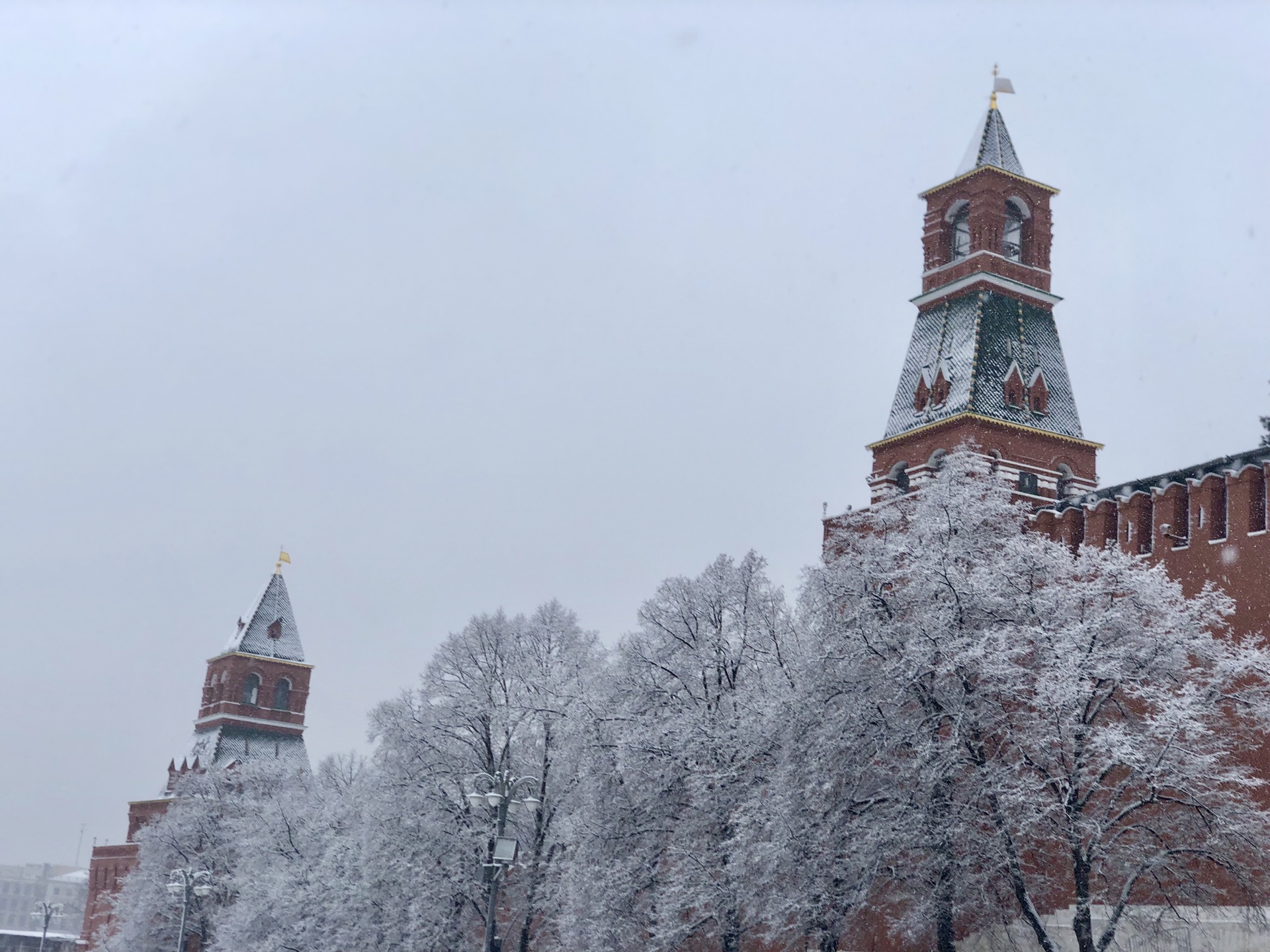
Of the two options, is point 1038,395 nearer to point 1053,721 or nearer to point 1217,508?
point 1217,508

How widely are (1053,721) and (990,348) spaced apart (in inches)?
705

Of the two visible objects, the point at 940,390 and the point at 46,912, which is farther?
the point at 46,912

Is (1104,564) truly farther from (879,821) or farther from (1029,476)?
(1029,476)

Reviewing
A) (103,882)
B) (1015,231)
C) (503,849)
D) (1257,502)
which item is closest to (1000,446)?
(1015,231)

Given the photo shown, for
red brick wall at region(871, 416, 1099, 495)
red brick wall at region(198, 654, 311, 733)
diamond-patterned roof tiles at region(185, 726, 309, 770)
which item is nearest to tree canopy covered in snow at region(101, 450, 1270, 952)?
red brick wall at region(871, 416, 1099, 495)

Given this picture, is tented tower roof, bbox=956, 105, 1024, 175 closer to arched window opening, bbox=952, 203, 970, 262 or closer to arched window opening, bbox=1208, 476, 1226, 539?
arched window opening, bbox=952, 203, 970, 262

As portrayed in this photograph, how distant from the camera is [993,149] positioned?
43.8 meters

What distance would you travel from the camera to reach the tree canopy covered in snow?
2567 cm

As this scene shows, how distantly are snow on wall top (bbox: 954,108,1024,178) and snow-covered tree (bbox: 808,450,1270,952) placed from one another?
1733 centimetres

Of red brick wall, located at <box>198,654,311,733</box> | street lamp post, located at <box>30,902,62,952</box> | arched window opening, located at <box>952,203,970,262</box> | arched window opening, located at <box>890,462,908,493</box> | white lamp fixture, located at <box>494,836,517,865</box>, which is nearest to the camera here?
white lamp fixture, located at <box>494,836,517,865</box>

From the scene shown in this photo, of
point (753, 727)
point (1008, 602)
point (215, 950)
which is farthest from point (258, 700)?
point (1008, 602)

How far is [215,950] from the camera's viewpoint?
185 feet

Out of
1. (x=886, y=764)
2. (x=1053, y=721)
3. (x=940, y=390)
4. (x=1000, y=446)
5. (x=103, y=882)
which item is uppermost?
(x=940, y=390)

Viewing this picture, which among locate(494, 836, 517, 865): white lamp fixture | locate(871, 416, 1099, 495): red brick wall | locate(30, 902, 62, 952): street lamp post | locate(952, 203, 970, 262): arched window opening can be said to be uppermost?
locate(952, 203, 970, 262): arched window opening
